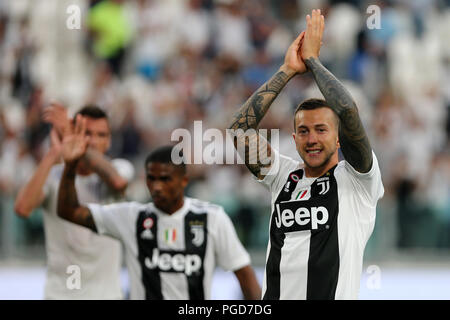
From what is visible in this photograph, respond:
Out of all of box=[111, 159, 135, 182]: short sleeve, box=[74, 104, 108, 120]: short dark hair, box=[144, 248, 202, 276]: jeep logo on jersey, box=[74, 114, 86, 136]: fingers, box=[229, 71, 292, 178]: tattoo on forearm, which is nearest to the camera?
box=[229, 71, 292, 178]: tattoo on forearm

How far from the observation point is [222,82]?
13.7 m

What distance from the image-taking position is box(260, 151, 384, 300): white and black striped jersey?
187 inches

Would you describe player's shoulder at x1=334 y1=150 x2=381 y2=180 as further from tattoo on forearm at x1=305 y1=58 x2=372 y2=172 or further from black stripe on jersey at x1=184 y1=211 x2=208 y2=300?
black stripe on jersey at x1=184 y1=211 x2=208 y2=300

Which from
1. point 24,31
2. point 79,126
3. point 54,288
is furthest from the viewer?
point 24,31

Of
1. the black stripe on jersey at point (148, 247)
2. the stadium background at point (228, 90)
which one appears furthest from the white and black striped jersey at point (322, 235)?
the stadium background at point (228, 90)

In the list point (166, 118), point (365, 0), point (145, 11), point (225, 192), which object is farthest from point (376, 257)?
point (145, 11)

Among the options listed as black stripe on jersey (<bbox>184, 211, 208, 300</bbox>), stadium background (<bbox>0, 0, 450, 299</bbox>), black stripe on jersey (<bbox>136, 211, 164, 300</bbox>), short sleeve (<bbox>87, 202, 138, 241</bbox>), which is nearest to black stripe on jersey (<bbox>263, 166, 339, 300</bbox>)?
black stripe on jersey (<bbox>184, 211, 208, 300</bbox>)

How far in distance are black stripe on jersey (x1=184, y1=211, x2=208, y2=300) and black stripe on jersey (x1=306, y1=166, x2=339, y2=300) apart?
1540mm

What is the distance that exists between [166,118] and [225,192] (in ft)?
7.27

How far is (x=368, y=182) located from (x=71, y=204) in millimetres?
2397

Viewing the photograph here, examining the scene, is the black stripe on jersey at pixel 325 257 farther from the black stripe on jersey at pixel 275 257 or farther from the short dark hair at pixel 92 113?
the short dark hair at pixel 92 113

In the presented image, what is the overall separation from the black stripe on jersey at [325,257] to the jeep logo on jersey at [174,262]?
157 centimetres

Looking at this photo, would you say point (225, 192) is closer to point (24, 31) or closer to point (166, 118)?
point (166, 118)

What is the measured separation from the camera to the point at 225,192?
37.3ft
